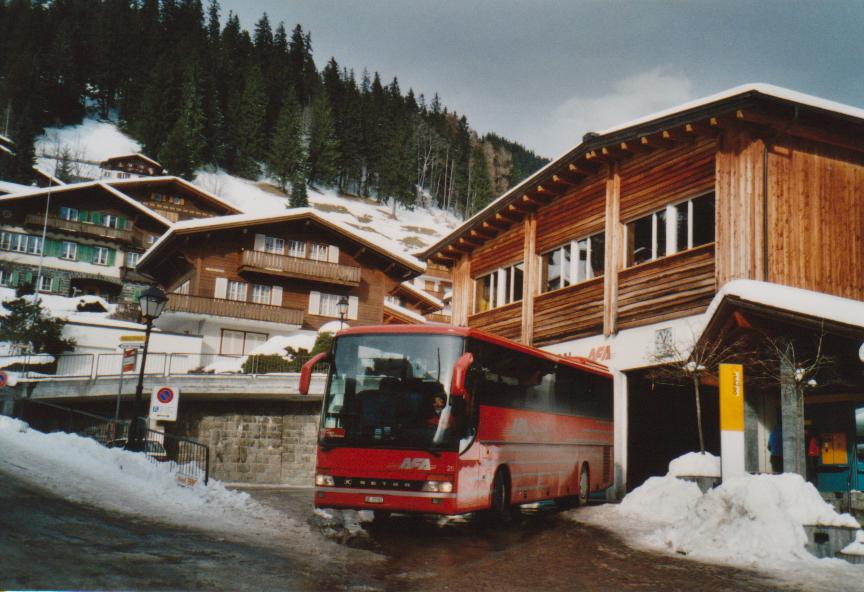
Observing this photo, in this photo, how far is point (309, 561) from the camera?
28.5 feet

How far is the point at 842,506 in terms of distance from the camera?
46.3 ft

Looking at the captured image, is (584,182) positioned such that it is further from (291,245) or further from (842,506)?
(291,245)

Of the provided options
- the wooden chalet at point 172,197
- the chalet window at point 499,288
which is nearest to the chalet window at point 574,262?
the chalet window at point 499,288

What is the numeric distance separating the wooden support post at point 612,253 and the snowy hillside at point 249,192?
69324 mm

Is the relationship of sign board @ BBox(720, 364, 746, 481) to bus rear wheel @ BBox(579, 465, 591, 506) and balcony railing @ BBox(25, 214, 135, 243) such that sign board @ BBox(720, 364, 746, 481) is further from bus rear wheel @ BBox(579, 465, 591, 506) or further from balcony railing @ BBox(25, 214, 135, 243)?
balcony railing @ BBox(25, 214, 135, 243)

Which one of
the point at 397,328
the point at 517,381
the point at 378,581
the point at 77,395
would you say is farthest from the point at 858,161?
the point at 77,395

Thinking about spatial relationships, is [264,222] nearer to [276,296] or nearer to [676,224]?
[276,296]

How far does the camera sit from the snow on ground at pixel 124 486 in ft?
37.4

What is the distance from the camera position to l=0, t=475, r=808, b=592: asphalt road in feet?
23.0

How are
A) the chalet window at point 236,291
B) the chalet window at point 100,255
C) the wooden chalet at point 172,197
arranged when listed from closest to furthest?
the chalet window at point 236,291 < the chalet window at point 100,255 < the wooden chalet at point 172,197

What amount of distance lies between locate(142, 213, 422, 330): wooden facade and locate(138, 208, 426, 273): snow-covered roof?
0.25ft

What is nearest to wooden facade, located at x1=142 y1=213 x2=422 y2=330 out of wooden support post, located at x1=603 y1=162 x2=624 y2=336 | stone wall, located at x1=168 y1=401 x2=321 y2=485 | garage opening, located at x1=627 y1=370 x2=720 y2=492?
stone wall, located at x1=168 y1=401 x2=321 y2=485

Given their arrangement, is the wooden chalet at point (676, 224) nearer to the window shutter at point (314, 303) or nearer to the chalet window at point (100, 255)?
the window shutter at point (314, 303)

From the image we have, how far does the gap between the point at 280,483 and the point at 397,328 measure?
15.9 metres
